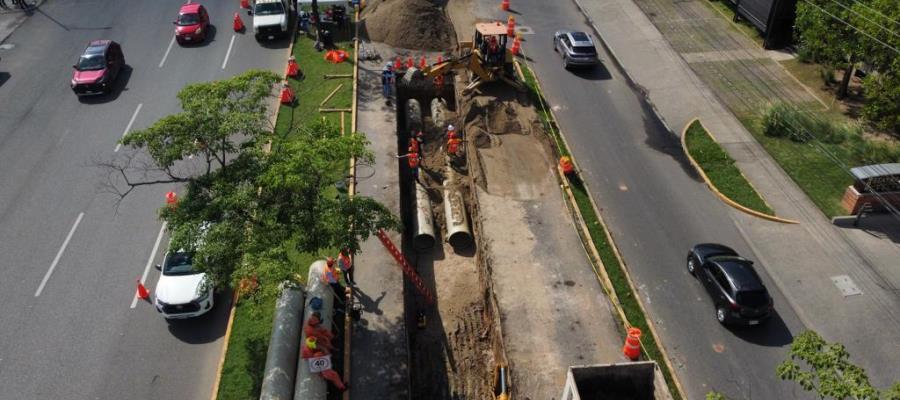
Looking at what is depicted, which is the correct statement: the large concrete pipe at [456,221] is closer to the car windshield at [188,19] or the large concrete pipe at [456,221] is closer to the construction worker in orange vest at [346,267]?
the construction worker in orange vest at [346,267]

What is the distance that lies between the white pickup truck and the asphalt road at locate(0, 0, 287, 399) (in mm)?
764

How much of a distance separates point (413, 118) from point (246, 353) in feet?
A: 45.5

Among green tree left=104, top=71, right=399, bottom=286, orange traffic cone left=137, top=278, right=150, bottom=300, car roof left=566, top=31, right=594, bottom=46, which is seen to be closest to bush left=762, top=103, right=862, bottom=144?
car roof left=566, top=31, right=594, bottom=46

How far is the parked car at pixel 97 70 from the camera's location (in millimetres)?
27844

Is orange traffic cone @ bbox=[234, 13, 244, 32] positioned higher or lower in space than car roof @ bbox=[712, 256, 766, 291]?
higher

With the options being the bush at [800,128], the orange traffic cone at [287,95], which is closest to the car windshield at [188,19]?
the orange traffic cone at [287,95]

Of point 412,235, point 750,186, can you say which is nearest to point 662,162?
point 750,186

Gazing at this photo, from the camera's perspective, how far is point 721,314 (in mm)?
18500

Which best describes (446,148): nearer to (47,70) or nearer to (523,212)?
(523,212)

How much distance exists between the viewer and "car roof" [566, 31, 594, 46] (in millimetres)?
30498

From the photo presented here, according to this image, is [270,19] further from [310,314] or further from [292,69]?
[310,314]

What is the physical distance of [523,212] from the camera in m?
22.1

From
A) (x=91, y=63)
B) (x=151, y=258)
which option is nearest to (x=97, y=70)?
(x=91, y=63)

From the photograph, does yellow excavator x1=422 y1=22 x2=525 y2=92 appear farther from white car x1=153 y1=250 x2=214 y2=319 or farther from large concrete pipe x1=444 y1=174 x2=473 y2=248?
white car x1=153 y1=250 x2=214 y2=319
